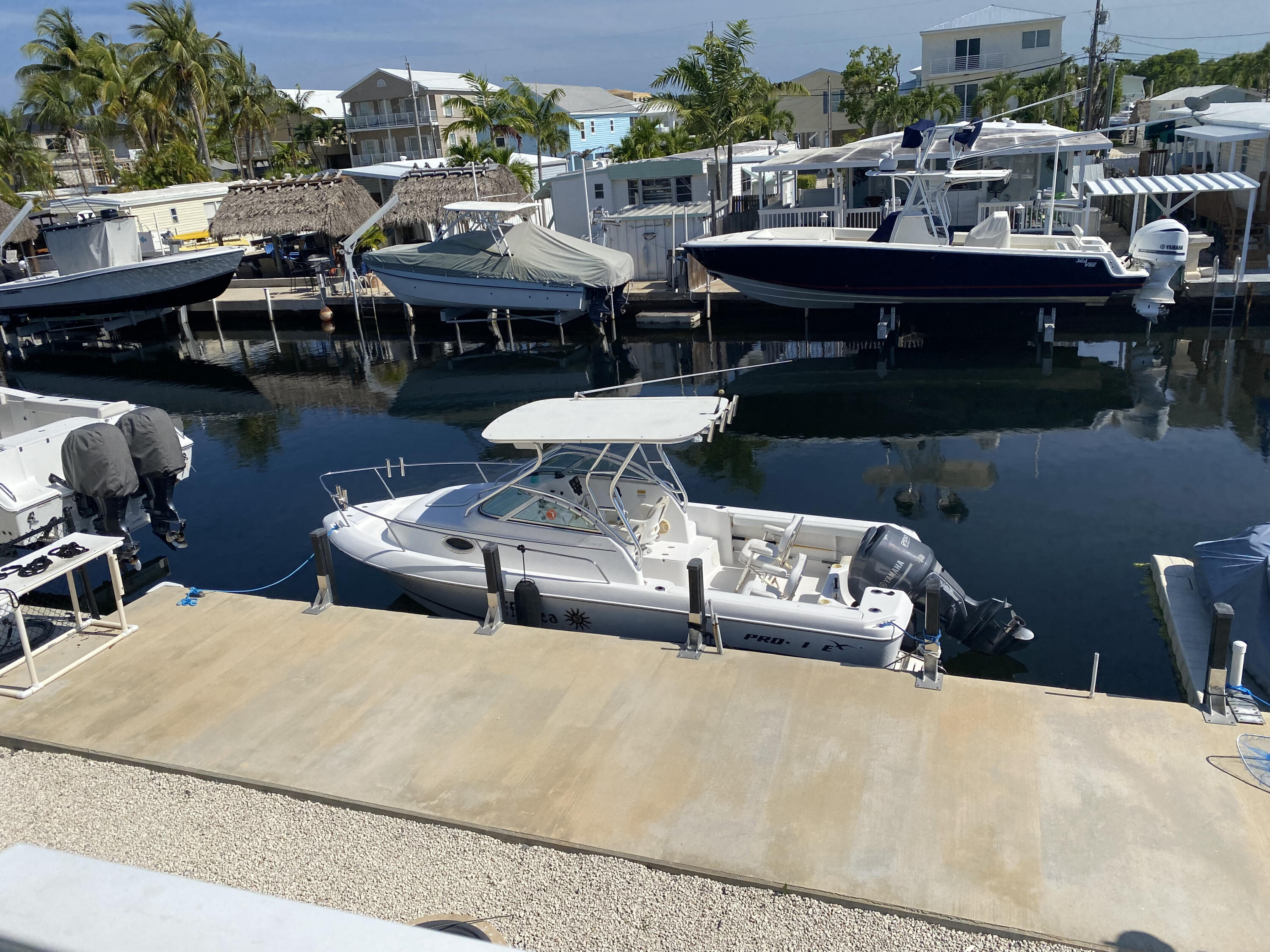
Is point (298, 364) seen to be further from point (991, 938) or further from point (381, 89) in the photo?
point (381, 89)

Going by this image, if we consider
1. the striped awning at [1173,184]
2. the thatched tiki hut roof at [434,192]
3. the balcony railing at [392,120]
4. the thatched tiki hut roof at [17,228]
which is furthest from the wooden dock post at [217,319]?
the balcony railing at [392,120]

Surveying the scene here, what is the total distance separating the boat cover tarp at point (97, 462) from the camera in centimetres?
1058

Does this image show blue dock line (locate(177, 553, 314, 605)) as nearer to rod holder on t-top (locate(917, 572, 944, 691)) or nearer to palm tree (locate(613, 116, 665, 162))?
rod holder on t-top (locate(917, 572, 944, 691))

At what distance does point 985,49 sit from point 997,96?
20.3 feet

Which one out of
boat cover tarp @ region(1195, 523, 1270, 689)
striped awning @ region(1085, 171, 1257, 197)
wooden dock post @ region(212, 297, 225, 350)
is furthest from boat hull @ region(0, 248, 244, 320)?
boat cover tarp @ region(1195, 523, 1270, 689)

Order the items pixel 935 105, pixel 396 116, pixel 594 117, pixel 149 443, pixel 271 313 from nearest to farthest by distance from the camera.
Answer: pixel 149 443 → pixel 271 313 → pixel 935 105 → pixel 396 116 → pixel 594 117

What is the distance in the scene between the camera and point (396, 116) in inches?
2222

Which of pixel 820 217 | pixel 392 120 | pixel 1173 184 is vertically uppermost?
pixel 392 120

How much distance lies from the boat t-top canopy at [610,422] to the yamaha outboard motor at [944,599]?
6.73 feet

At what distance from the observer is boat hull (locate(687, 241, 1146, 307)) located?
71.4 ft

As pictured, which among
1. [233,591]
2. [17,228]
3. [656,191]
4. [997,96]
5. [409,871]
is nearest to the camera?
[409,871]

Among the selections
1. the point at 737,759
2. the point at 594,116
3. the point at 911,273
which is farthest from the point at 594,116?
the point at 737,759

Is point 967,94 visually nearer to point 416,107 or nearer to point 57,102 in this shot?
point 416,107

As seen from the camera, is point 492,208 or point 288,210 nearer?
point 492,208
